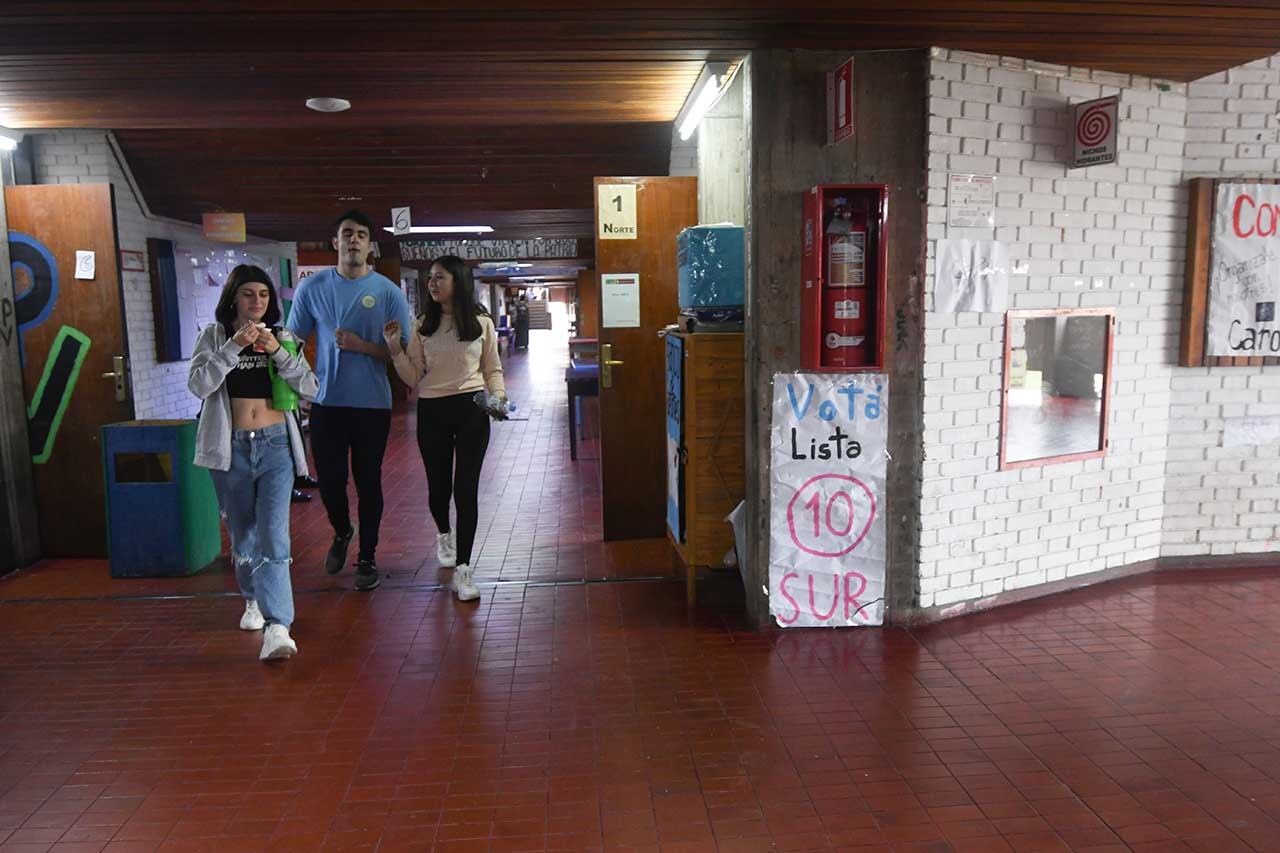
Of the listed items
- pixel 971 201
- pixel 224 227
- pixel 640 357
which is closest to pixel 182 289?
pixel 224 227

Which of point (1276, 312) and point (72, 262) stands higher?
point (72, 262)

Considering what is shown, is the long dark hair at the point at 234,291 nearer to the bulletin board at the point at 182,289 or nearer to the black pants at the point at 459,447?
the black pants at the point at 459,447

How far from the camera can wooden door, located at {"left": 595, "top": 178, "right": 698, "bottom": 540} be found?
5.65 metres

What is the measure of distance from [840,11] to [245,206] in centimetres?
689

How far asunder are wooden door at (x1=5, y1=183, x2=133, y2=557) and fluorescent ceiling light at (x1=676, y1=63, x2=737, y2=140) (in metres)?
3.64

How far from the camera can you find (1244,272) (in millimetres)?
4992

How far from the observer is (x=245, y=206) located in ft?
28.2

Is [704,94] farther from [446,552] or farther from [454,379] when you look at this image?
[446,552]

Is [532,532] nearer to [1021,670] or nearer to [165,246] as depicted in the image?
[1021,670]

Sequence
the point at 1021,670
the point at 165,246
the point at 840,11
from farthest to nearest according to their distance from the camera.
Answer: the point at 165,246 → the point at 1021,670 → the point at 840,11

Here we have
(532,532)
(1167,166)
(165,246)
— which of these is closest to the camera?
(1167,166)

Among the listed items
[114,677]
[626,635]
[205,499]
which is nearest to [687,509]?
[626,635]

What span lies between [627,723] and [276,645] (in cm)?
175

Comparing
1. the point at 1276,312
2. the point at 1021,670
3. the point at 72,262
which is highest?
the point at 72,262
